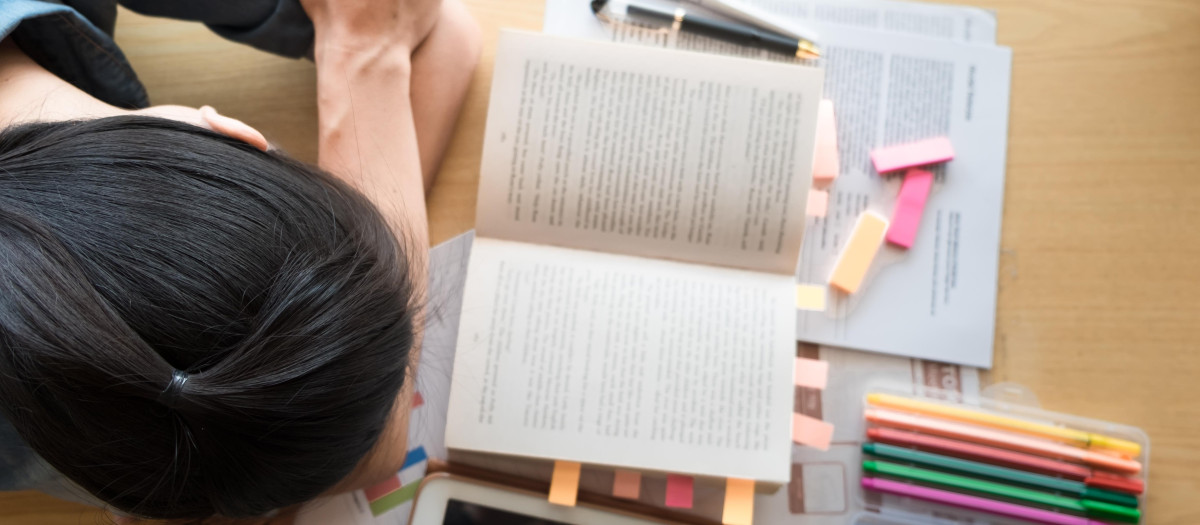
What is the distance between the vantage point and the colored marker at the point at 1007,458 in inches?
21.8

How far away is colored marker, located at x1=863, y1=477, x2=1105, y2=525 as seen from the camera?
21.8 inches

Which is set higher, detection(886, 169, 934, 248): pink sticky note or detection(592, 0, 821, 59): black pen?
detection(592, 0, 821, 59): black pen

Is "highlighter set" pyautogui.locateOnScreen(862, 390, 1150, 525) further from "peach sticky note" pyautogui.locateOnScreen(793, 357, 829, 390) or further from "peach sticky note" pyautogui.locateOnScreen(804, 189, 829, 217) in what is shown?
"peach sticky note" pyautogui.locateOnScreen(804, 189, 829, 217)

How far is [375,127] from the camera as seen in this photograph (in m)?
0.54

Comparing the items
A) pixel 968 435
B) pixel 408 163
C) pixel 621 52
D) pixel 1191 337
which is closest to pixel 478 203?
pixel 408 163

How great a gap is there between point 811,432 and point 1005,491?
151 millimetres

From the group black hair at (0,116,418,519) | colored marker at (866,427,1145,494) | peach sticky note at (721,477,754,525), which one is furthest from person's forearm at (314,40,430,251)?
colored marker at (866,427,1145,494)

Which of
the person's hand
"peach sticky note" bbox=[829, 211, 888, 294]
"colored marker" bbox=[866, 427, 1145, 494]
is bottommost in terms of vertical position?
"colored marker" bbox=[866, 427, 1145, 494]

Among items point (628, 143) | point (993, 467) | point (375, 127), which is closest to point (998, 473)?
point (993, 467)

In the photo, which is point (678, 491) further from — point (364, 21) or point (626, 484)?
point (364, 21)

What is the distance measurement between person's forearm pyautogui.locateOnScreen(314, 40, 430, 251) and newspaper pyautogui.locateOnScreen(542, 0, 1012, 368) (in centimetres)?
15

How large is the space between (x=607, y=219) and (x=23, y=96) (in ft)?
1.26

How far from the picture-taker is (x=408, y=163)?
1.78 ft

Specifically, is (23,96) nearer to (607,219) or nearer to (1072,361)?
(607,219)
